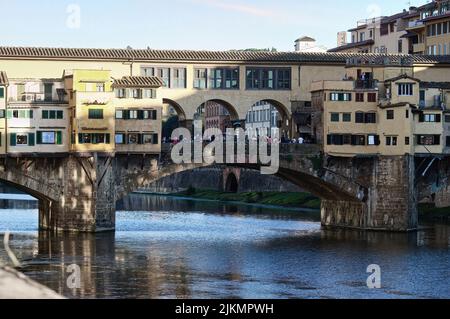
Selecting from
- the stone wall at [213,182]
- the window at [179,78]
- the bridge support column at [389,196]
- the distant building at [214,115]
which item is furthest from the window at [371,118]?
the distant building at [214,115]

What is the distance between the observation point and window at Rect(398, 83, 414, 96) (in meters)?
83.8

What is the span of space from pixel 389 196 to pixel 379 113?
6384mm

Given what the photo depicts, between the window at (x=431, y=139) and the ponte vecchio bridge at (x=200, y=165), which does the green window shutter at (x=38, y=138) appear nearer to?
the ponte vecchio bridge at (x=200, y=165)

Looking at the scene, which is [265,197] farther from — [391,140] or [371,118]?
[391,140]

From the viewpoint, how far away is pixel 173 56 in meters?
85.2

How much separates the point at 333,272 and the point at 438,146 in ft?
94.0

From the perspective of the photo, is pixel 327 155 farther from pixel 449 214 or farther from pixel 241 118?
pixel 449 214

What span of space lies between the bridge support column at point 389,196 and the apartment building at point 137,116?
16.7m

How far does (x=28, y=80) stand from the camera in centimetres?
8050

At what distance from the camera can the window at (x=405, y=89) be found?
83.8 m

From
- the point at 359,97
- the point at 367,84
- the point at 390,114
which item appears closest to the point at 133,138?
the point at 359,97

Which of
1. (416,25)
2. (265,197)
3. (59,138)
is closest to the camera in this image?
(59,138)

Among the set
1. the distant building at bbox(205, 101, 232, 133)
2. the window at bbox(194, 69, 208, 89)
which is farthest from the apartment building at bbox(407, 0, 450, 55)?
the distant building at bbox(205, 101, 232, 133)

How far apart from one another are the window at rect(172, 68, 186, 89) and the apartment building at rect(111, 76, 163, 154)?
14.3 ft
